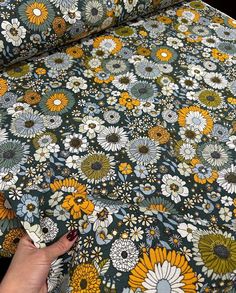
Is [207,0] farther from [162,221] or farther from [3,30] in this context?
[162,221]

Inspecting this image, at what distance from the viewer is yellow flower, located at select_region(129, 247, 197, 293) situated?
702 mm

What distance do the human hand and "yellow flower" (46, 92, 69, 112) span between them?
0.40m

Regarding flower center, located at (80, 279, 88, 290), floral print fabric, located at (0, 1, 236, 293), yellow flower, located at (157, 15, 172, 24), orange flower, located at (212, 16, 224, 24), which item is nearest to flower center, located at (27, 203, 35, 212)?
floral print fabric, located at (0, 1, 236, 293)

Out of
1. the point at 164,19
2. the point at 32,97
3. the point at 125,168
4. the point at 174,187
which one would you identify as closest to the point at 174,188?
the point at 174,187

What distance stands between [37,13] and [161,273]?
0.86 metres

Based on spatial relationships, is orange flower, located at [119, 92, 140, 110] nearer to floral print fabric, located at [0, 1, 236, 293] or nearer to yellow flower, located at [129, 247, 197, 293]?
floral print fabric, located at [0, 1, 236, 293]

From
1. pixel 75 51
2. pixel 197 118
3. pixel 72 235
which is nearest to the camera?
pixel 72 235

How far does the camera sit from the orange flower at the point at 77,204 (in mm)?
825

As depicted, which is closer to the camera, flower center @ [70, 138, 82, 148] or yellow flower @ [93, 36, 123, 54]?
flower center @ [70, 138, 82, 148]

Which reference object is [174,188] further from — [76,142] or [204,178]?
[76,142]

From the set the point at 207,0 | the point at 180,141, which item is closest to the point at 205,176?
the point at 180,141

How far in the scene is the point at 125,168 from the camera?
924mm

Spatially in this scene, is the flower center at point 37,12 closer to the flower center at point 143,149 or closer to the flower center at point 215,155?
the flower center at point 143,149

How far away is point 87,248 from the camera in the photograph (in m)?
0.76
